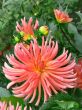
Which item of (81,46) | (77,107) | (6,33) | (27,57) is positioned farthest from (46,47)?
(6,33)

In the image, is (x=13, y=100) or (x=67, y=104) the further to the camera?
(x=13, y=100)

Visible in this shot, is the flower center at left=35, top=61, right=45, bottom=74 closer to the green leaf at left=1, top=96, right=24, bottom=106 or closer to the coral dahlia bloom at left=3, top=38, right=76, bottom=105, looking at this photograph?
the coral dahlia bloom at left=3, top=38, right=76, bottom=105

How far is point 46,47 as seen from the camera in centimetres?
108

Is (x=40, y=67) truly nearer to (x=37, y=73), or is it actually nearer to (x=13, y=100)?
(x=37, y=73)

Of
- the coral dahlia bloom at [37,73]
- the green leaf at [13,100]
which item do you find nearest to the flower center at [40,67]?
the coral dahlia bloom at [37,73]

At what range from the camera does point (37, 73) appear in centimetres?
108

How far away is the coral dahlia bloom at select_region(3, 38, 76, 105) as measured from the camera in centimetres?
106

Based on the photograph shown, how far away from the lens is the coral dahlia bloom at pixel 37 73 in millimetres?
1056

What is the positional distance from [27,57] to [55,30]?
28cm

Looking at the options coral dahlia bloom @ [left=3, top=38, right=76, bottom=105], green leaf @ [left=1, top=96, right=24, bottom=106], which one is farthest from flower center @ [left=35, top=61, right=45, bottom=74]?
green leaf @ [left=1, top=96, right=24, bottom=106]

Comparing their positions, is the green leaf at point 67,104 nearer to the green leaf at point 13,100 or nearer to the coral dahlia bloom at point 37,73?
the coral dahlia bloom at point 37,73

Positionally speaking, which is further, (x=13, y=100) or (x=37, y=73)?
(x=13, y=100)

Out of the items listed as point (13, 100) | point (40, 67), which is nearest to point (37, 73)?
point (40, 67)

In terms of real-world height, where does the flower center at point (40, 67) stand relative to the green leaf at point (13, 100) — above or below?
above
